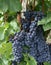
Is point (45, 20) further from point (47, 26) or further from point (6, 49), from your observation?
point (6, 49)

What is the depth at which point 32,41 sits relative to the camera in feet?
3.73

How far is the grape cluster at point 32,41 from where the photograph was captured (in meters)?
1.13

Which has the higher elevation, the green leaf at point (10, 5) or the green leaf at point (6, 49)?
the green leaf at point (10, 5)

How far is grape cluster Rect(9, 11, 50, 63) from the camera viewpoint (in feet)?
3.71

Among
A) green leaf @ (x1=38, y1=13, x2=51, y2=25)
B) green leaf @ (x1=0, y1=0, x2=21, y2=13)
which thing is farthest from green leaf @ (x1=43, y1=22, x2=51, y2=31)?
green leaf @ (x1=0, y1=0, x2=21, y2=13)

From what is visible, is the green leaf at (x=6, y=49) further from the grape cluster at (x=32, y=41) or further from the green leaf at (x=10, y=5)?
the green leaf at (x=10, y=5)

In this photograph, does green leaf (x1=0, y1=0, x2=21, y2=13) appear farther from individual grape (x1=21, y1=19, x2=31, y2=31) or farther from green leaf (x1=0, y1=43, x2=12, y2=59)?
green leaf (x1=0, y1=43, x2=12, y2=59)

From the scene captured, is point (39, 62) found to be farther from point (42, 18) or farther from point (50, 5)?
point (50, 5)

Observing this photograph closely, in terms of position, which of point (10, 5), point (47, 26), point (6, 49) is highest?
point (10, 5)

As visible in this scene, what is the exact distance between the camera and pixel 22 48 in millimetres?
1165

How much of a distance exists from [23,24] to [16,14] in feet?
0.59

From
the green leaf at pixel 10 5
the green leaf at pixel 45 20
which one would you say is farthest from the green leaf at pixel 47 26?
the green leaf at pixel 10 5

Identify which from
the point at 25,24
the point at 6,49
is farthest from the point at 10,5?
the point at 6,49

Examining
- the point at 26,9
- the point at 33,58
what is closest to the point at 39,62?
the point at 33,58
